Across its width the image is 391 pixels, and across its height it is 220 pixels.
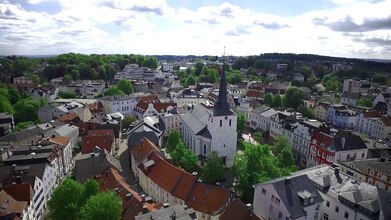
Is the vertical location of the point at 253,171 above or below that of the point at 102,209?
below

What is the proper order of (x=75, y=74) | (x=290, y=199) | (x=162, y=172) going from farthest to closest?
1. (x=75, y=74)
2. (x=162, y=172)
3. (x=290, y=199)

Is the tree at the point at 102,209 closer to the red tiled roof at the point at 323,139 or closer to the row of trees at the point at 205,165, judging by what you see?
the row of trees at the point at 205,165

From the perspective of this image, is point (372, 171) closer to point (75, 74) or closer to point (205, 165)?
point (205, 165)

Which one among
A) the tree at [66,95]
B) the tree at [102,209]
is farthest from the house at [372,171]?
the tree at [66,95]

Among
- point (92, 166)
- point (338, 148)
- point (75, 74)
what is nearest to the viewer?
point (92, 166)

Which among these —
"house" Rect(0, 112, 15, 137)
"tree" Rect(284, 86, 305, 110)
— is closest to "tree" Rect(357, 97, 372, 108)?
"tree" Rect(284, 86, 305, 110)

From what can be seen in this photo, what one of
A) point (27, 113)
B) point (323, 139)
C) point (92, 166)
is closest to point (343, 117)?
point (323, 139)
